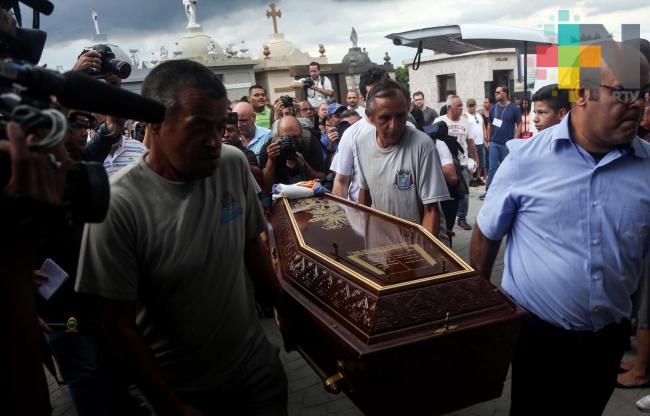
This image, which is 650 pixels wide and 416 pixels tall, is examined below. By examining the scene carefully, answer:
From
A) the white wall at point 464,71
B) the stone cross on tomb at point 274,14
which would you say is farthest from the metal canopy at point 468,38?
the stone cross on tomb at point 274,14

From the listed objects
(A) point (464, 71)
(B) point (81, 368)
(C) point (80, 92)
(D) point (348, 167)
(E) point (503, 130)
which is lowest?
(B) point (81, 368)

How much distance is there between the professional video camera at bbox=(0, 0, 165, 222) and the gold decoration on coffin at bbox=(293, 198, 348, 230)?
185 centimetres

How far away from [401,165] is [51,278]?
202cm

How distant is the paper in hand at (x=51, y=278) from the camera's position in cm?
218

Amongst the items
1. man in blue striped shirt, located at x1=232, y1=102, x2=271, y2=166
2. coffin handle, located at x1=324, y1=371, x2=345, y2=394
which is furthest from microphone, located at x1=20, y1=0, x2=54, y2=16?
man in blue striped shirt, located at x1=232, y1=102, x2=271, y2=166

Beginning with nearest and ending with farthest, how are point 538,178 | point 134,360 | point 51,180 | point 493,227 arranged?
point 51,180, point 134,360, point 538,178, point 493,227

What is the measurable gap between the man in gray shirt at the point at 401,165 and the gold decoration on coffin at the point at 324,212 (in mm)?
326

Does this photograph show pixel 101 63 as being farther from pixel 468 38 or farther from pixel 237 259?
pixel 468 38

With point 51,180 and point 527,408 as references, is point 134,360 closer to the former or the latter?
point 51,180

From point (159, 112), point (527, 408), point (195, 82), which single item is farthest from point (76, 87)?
point (527, 408)

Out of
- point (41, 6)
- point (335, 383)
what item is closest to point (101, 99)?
point (41, 6)

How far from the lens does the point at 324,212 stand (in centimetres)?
302

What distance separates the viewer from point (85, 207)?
889mm

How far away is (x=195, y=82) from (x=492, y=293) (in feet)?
4.62
